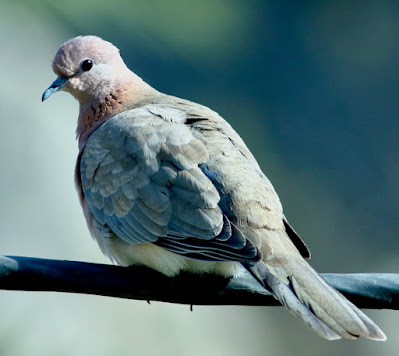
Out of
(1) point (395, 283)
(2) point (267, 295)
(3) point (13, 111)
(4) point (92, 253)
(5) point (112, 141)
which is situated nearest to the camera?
(1) point (395, 283)

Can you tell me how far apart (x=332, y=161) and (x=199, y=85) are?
1282 mm

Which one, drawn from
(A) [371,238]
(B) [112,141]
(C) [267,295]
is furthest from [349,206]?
(C) [267,295]

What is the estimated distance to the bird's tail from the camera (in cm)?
291

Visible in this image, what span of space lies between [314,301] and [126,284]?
0.65 m

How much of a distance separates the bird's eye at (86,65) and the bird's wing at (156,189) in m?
0.64

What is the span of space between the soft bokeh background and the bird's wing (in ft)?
6.08

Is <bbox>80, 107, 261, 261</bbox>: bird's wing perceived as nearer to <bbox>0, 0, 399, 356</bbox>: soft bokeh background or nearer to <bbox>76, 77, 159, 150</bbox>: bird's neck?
<bbox>76, 77, 159, 150</bbox>: bird's neck

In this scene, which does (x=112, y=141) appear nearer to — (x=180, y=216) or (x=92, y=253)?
(x=180, y=216)

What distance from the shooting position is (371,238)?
285 inches

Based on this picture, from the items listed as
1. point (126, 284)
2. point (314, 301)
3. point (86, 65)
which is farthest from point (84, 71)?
point (314, 301)

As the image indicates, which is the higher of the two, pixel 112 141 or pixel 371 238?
pixel 371 238

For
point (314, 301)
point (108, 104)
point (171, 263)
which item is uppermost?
point (108, 104)

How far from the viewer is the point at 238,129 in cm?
741

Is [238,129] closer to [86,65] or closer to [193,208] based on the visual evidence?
[86,65]
